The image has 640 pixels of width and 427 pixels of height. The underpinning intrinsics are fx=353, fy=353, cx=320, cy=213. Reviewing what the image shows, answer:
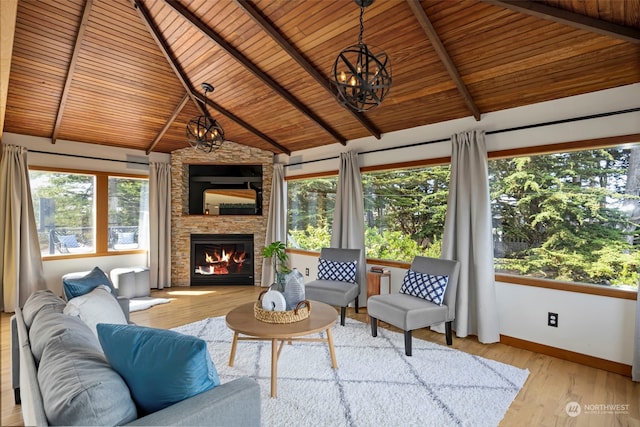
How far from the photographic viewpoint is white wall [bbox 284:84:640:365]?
123 inches

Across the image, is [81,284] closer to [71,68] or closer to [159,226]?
[71,68]

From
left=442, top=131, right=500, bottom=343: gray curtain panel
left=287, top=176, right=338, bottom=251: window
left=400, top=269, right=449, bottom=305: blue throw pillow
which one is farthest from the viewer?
left=287, top=176, right=338, bottom=251: window

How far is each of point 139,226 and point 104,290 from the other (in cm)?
399

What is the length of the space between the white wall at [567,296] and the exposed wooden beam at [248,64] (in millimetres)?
1613

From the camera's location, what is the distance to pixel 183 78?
451cm

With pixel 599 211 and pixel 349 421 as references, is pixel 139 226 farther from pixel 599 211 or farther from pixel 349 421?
pixel 599 211

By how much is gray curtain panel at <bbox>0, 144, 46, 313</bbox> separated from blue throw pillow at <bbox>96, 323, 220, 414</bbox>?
15.2 ft

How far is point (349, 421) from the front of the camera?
7.83 ft

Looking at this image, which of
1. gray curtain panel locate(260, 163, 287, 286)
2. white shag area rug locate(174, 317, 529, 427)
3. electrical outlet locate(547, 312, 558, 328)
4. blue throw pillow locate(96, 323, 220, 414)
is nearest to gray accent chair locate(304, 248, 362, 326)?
white shag area rug locate(174, 317, 529, 427)

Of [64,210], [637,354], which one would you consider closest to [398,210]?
[637,354]

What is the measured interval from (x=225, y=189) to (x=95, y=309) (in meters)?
4.51

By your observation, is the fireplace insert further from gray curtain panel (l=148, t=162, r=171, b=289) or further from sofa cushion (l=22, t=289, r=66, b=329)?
sofa cushion (l=22, t=289, r=66, b=329)

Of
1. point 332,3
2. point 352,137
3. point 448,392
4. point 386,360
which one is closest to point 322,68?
point 332,3

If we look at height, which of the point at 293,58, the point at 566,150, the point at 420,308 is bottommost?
the point at 420,308
